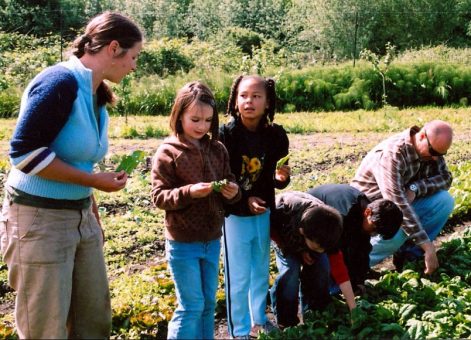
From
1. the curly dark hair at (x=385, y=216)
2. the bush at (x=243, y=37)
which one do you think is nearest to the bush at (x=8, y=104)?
the bush at (x=243, y=37)

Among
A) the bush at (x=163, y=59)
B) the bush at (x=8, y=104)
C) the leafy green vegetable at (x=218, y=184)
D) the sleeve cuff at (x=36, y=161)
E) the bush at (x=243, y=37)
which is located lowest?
the leafy green vegetable at (x=218, y=184)

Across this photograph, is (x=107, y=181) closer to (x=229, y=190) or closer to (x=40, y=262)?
(x=40, y=262)

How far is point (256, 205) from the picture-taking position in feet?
12.3

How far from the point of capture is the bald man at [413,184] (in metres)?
4.71

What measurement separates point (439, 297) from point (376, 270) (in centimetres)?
100

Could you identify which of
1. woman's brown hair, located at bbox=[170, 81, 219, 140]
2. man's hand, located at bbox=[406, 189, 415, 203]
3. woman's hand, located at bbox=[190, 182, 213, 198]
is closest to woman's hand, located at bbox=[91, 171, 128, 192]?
woman's hand, located at bbox=[190, 182, 213, 198]

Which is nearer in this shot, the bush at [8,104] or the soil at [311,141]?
the soil at [311,141]

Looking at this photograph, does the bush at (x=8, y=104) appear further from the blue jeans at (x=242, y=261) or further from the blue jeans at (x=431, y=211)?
the blue jeans at (x=242, y=261)

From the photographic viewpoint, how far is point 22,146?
2.59 metres

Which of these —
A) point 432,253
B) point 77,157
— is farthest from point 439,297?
point 77,157

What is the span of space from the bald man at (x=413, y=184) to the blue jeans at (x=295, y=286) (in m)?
0.98

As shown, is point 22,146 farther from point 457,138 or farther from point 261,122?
point 457,138

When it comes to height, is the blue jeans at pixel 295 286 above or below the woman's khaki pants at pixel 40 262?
below

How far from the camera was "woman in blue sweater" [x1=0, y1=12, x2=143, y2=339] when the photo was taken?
260 centimetres
